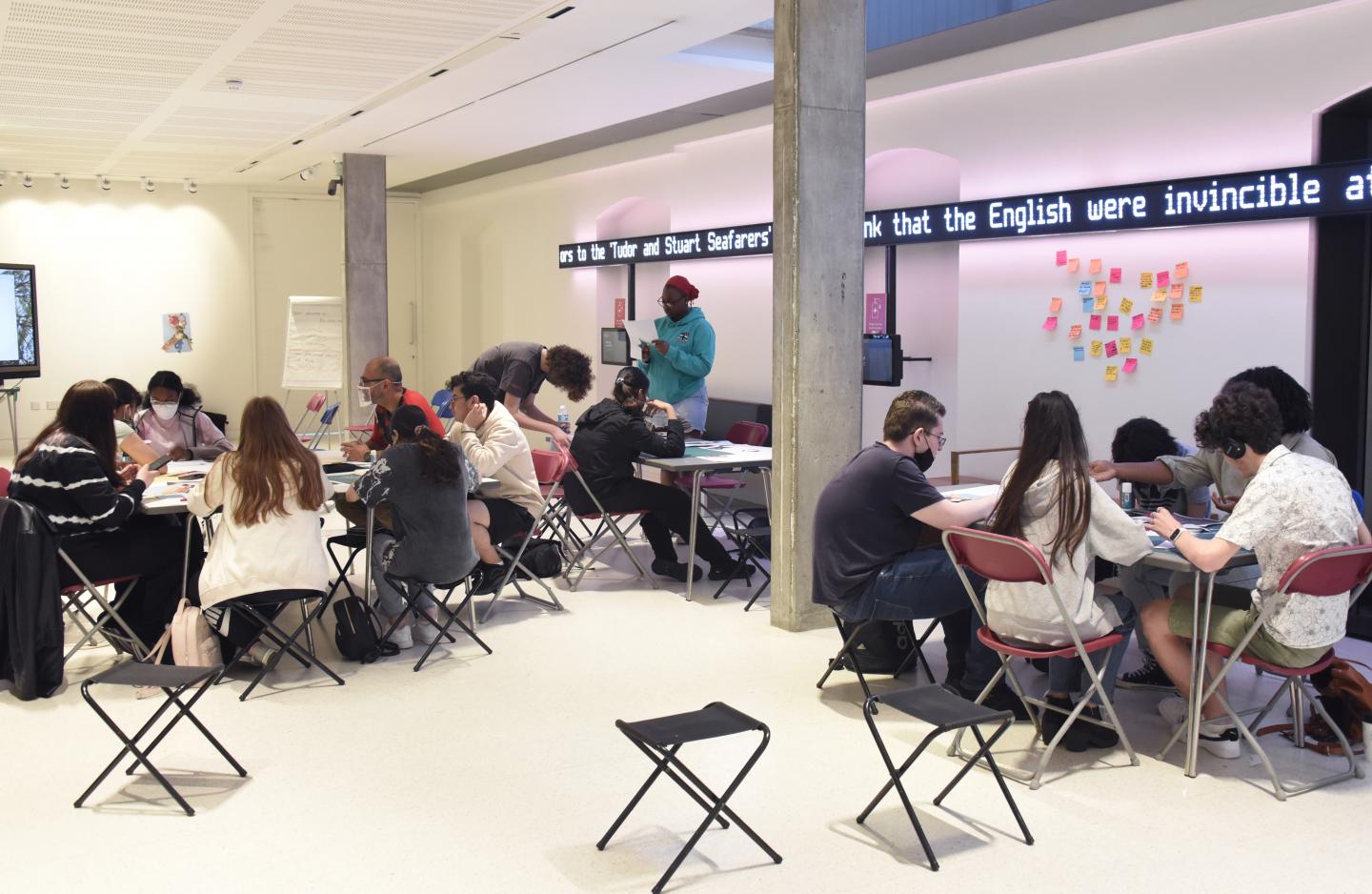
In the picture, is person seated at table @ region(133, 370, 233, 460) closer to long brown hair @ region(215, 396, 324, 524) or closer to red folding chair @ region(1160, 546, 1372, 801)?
long brown hair @ region(215, 396, 324, 524)

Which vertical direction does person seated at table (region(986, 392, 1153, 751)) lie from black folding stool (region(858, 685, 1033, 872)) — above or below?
above

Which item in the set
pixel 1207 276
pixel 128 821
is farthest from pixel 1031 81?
pixel 128 821

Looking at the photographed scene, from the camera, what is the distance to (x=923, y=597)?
4660 millimetres

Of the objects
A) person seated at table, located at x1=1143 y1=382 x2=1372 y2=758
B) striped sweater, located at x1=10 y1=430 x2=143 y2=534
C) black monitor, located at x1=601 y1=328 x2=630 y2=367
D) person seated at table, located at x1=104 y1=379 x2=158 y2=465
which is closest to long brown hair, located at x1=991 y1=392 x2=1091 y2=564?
person seated at table, located at x1=1143 y1=382 x2=1372 y2=758

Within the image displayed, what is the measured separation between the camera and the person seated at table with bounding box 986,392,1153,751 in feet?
13.2

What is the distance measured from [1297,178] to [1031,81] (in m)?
2.00

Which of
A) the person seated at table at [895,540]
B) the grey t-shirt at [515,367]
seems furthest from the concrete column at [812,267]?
the grey t-shirt at [515,367]

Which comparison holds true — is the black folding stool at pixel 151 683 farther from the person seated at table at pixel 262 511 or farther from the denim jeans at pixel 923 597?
the denim jeans at pixel 923 597

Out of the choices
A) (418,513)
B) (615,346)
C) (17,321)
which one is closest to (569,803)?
(418,513)

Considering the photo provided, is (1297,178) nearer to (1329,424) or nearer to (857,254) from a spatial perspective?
(1329,424)

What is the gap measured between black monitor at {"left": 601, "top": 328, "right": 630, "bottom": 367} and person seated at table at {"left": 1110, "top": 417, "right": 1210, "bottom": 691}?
6.60m

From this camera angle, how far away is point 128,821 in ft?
12.4

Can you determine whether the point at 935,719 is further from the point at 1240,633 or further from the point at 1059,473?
the point at 1240,633

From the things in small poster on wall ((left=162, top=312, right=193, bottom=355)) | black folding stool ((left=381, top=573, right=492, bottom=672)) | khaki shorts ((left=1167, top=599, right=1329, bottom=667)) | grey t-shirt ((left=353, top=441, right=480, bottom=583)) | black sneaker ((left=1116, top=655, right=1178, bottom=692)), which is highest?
small poster on wall ((left=162, top=312, right=193, bottom=355))
